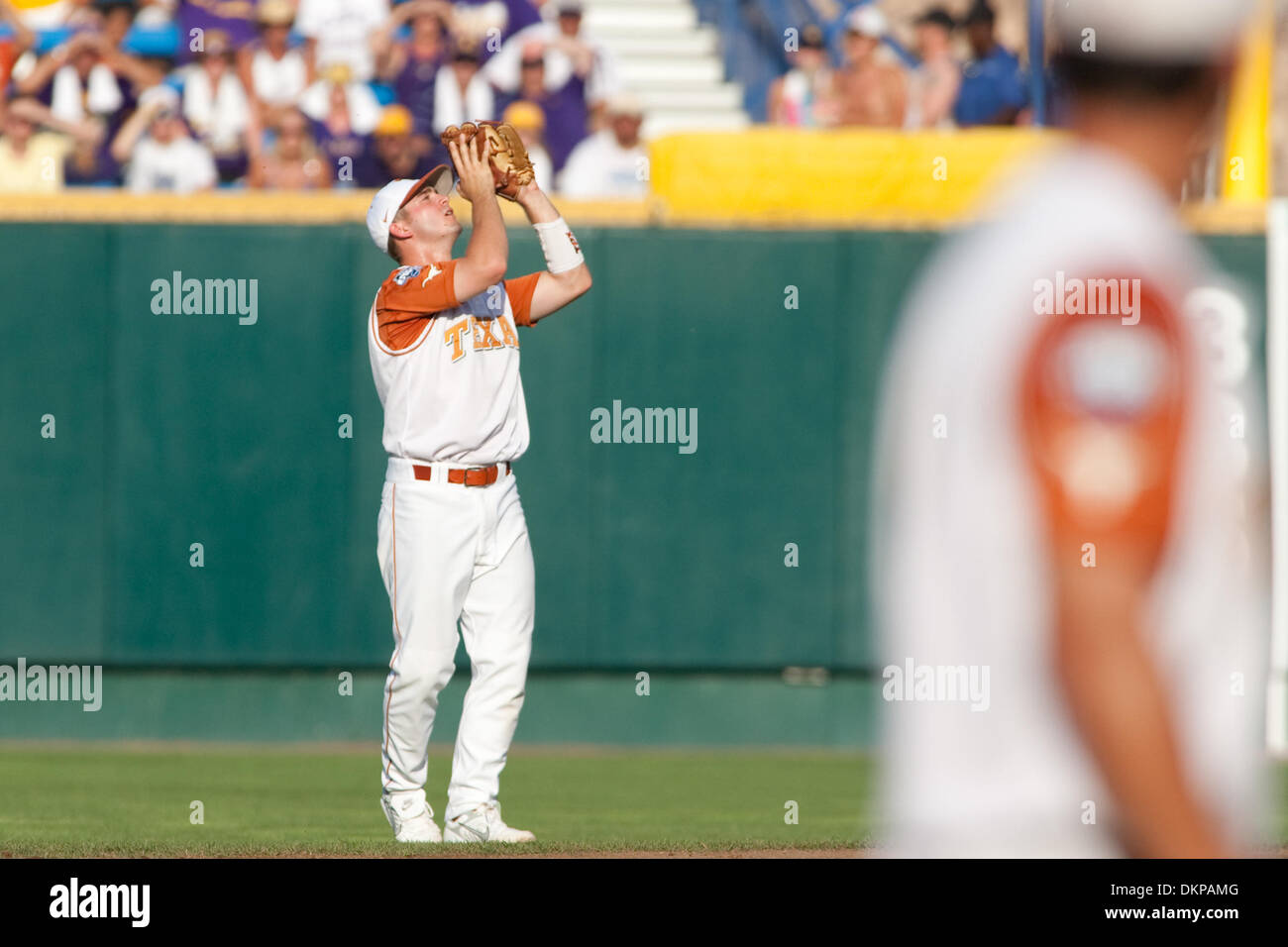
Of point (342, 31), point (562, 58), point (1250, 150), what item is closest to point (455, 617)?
point (1250, 150)

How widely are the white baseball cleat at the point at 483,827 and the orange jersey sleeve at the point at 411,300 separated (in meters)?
1.57

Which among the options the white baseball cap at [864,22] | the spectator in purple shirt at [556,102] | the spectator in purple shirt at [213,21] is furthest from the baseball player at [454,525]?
the spectator in purple shirt at [213,21]

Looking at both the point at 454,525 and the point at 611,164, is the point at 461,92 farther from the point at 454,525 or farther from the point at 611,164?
the point at 454,525

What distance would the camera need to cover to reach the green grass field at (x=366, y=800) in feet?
23.9

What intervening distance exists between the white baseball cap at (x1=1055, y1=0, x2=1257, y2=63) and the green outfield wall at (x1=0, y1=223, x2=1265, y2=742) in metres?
8.85

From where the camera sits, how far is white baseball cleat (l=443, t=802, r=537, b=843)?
712 cm

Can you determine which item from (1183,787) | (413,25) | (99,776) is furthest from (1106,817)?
(413,25)

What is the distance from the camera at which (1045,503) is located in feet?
6.61

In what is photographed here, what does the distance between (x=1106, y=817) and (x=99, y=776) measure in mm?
8097

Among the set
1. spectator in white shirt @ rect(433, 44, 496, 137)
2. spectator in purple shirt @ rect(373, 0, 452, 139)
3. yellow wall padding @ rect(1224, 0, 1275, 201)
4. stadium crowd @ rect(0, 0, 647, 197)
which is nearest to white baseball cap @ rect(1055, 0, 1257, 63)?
yellow wall padding @ rect(1224, 0, 1275, 201)

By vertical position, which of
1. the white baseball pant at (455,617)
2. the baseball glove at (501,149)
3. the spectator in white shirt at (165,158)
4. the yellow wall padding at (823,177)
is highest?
the spectator in white shirt at (165,158)

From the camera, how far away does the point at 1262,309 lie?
11.0 metres

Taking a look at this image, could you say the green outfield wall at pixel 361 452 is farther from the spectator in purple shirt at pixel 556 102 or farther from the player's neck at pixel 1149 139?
the player's neck at pixel 1149 139

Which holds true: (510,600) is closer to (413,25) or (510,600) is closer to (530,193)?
(530,193)
